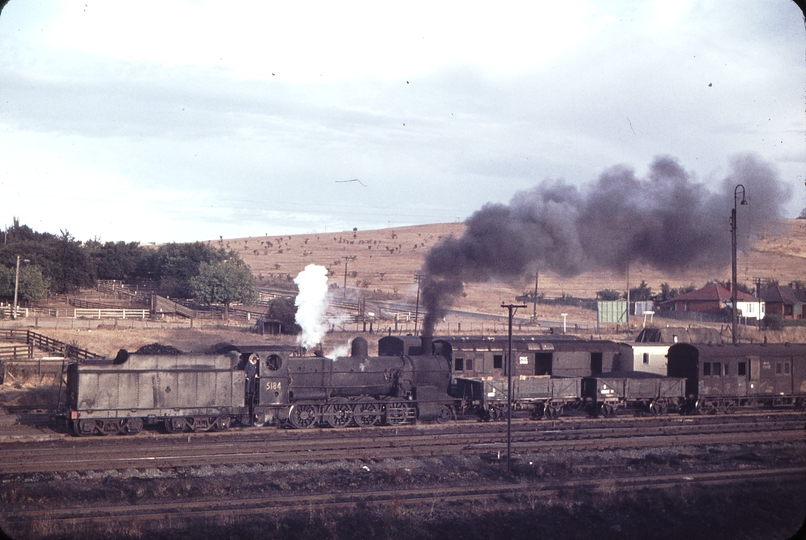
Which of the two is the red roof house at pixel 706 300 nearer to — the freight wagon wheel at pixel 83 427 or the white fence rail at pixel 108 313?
the white fence rail at pixel 108 313

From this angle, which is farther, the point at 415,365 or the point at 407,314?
the point at 407,314

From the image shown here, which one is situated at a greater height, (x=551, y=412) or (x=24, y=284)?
(x=24, y=284)

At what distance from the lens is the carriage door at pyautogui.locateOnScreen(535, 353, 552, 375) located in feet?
90.4

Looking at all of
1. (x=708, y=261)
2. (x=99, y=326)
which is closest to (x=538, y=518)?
(x=708, y=261)

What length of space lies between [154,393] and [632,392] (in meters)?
18.2

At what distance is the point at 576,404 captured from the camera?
2731 cm

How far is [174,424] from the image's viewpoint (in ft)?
72.1

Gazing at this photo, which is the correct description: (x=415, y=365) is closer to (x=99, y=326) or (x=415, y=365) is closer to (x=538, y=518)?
(x=538, y=518)

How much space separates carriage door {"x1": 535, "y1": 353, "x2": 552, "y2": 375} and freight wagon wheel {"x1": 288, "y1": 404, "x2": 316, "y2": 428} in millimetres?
9696

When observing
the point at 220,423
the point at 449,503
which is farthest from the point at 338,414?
the point at 449,503

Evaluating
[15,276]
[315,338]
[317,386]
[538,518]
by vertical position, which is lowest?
[538,518]

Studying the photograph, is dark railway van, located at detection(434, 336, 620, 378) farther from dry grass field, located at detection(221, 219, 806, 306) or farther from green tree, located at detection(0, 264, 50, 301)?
green tree, located at detection(0, 264, 50, 301)

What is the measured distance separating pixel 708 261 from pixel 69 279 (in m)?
58.7

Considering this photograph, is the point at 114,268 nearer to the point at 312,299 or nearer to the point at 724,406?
the point at 312,299
